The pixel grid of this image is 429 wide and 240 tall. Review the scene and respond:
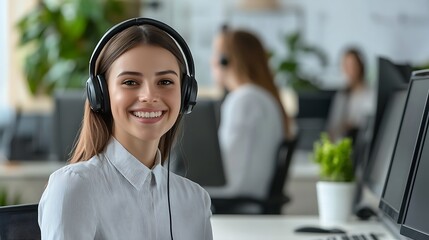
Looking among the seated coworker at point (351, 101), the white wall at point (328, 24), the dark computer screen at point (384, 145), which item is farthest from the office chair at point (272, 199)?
the white wall at point (328, 24)

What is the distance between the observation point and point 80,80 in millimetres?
7059

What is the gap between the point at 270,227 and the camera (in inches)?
106

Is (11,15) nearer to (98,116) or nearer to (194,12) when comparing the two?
(194,12)

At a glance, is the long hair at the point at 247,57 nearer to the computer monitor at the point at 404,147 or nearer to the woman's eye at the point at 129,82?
the computer monitor at the point at 404,147

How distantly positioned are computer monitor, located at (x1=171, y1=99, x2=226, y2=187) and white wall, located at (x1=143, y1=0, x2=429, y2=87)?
577cm

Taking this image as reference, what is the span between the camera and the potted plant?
2723 mm

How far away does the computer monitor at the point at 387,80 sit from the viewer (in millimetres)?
2641

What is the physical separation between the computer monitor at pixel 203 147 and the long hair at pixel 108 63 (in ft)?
5.44

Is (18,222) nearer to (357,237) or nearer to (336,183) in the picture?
(357,237)

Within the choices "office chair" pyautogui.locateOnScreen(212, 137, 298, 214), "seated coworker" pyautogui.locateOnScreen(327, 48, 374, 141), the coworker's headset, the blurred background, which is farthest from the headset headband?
"seated coworker" pyautogui.locateOnScreen(327, 48, 374, 141)

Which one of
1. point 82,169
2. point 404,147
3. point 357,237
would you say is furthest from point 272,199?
point 82,169

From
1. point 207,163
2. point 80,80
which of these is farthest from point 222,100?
point 80,80

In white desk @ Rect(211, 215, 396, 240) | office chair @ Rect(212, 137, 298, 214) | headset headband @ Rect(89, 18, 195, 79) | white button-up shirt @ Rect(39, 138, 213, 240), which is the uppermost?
headset headband @ Rect(89, 18, 195, 79)

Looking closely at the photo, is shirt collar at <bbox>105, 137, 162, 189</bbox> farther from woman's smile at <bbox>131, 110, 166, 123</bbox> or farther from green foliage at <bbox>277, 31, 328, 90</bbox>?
green foliage at <bbox>277, 31, 328, 90</bbox>
